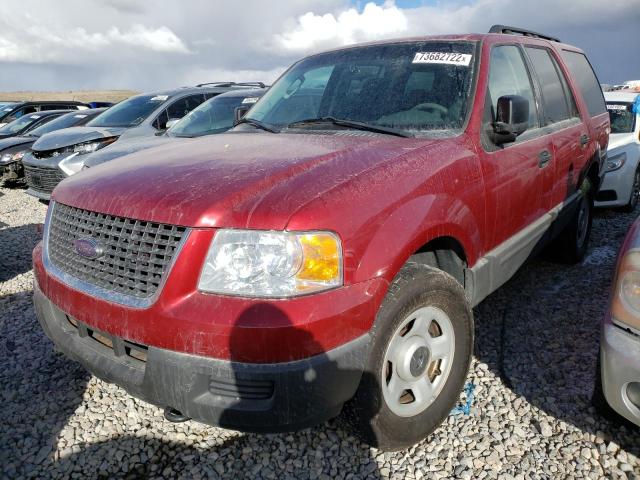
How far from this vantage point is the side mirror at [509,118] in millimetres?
2541

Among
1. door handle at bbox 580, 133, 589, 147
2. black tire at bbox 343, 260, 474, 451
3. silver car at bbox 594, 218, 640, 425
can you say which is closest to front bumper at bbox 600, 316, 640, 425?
silver car at bbox 594, 218, 640, 425

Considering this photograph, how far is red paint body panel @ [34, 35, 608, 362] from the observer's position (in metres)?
1.68

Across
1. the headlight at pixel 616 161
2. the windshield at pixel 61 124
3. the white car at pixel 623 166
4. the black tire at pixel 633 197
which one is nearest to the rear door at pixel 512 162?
the white car at pixel 623 166

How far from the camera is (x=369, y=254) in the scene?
1.81m

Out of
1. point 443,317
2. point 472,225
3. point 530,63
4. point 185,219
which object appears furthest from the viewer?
point 530,63

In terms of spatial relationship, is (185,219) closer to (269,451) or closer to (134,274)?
(134,274)

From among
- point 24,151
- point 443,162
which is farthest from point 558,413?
point 24,151

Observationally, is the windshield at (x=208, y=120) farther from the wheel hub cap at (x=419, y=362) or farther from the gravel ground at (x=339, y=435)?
the wheel hub cap at (x=419, y=362)

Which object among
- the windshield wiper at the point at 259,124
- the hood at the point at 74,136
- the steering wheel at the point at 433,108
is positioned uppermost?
the steering wheel at the point at 433,108

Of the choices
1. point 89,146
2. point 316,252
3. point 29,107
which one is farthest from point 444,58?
point 29,107

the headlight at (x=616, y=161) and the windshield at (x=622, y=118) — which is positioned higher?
the windshield at (x=622, y=118)

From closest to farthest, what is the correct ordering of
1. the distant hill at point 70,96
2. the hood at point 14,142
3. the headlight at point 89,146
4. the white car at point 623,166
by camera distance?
the white car at point 623,166, the headlight at point 89,146, the hood at point 14,142, the distant hill at point 70,96

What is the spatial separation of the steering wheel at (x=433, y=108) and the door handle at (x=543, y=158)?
894 millimetres

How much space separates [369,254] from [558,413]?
1.55m
